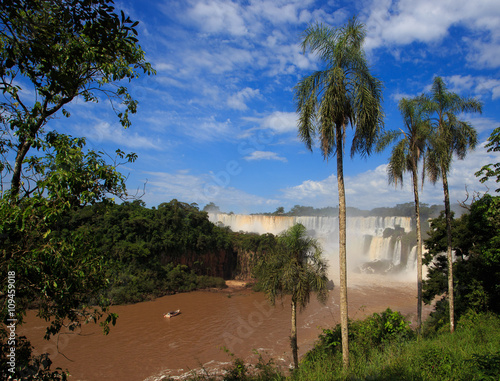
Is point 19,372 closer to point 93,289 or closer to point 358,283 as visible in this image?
point 93,289

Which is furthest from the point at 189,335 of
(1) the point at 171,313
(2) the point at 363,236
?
(2) the point at 363,236

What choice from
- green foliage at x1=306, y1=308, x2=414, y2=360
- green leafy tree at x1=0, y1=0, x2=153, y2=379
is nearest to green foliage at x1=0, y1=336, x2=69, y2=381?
green leafy tree at x1=0, y1=0, x2=153, y2=379

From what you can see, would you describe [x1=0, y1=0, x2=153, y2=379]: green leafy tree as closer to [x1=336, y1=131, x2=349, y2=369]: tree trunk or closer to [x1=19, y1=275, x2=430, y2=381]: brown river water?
[x1=336, y1=131, x2=349, y2=369]: tree trunk

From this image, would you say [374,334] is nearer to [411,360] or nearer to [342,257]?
[411,360]

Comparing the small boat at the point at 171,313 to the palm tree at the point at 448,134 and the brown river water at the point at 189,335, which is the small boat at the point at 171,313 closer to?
the brown river water at the point at 189,335

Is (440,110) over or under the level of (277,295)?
over

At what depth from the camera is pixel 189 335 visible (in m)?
16.9

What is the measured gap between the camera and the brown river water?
12828mm

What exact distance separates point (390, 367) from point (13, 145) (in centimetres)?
648

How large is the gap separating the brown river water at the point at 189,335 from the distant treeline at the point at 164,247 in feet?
5.18

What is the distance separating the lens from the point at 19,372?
2.43 metres

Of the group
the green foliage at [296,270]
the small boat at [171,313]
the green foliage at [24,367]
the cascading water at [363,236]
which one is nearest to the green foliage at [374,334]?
the green foliage at [296,270]

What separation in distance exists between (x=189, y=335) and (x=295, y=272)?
37.2 feet

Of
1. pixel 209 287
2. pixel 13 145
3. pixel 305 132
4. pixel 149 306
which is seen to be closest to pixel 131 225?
pixel 149 306
